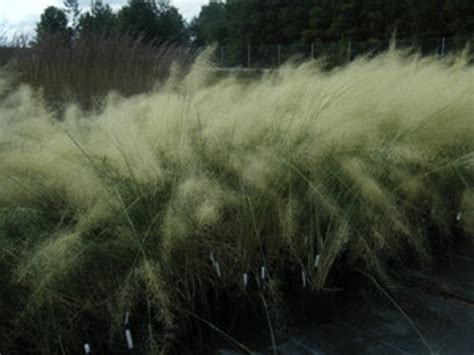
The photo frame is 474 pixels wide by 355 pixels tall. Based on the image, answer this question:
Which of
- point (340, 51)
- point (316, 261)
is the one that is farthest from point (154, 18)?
point (316, 261)

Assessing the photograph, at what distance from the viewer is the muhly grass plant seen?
4.47 feet

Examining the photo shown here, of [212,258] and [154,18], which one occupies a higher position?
[154,18]

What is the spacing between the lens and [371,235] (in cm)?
184

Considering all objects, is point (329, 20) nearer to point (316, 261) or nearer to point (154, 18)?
point (154, 18)

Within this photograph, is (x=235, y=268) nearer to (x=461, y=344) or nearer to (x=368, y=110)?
(x=461, y=344)

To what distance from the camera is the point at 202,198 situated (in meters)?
1.50

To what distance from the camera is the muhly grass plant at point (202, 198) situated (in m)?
1.36

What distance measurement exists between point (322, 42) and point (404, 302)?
23.6 m

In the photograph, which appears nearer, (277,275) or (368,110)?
(277,275)

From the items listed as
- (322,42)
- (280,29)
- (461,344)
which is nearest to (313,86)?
(461,344)

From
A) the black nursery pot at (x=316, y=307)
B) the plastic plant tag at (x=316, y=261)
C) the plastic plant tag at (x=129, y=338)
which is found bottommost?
the black nursery pot at (x=316, y=307)

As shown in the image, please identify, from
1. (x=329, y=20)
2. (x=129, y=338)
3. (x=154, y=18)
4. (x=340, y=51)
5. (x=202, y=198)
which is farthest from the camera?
(x=329, y=20)

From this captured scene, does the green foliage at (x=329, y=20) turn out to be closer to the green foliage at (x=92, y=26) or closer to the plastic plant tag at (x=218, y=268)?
the green foliage at (x=92, y=26)

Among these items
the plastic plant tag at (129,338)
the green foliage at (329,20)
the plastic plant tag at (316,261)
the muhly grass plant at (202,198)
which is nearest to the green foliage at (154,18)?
the green foliage at (329,20)
